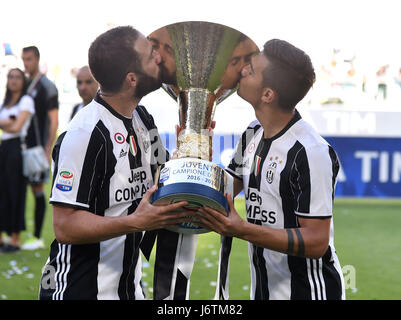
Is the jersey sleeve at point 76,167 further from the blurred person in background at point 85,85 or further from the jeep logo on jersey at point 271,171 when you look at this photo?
the blurred person in background at point 85,85

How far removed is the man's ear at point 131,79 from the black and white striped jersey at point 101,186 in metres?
0.14

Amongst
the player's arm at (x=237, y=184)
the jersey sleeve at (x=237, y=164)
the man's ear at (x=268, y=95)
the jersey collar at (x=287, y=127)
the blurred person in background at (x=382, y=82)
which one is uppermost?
the blurred person in background at (x=382, y=82)

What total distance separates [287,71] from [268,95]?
14cm

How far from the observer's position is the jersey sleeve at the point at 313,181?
2547mm

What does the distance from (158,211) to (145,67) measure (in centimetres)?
69

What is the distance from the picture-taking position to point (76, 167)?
248cm

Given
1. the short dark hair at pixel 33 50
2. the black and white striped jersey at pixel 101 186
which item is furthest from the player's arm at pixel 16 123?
the black and white striped jersey at pixel 101 186

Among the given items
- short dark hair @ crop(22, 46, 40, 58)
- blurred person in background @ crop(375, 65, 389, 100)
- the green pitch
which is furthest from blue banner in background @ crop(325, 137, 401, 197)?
short dark hair @ crop(22, 46, 40, 58)

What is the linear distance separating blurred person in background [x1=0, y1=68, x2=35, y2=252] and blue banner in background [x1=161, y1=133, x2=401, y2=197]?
271 centimetres

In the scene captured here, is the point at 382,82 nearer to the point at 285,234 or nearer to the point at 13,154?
the point at 13,154

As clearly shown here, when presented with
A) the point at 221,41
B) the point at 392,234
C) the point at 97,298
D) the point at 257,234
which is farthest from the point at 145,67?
the point at 392,234

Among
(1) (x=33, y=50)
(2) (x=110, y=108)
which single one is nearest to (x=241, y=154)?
(2) (x=110, y=108)

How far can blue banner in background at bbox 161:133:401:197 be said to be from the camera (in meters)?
9.27
